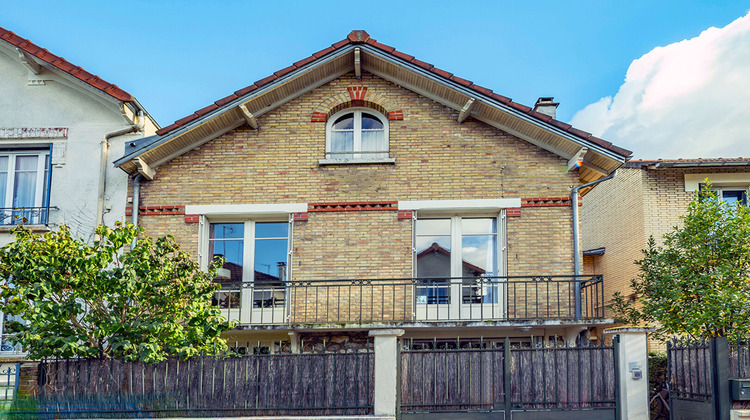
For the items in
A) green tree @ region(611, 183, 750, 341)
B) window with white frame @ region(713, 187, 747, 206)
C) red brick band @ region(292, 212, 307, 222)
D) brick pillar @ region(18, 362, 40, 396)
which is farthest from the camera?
window with white frame @ region(713, 187, 747, 206)

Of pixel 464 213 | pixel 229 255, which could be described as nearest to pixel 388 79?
pixel 464 213

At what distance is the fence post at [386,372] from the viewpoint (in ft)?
31.3

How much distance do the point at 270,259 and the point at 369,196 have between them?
220cm

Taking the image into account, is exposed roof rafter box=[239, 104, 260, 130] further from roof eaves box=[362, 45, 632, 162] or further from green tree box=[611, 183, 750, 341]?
green tree box=[611, 183, 750, 341]

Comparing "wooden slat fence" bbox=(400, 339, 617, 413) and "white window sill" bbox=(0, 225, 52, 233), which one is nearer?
"wooden slat fence" bbox=(400, 339, 617, 413)

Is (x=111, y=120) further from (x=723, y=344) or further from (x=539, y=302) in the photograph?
(x=723, y=344)

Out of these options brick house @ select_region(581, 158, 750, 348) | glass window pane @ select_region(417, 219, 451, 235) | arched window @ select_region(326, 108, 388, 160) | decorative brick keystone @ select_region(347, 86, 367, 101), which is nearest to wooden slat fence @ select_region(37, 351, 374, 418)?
glass window pane @ select_region(417, 219, 451, 235)

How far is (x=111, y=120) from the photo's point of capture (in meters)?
13.9

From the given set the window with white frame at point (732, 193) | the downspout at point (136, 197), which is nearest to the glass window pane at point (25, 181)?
the downspout at point (136, 197)

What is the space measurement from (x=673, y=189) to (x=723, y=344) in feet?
26.2

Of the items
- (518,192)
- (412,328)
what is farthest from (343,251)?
(518,192)

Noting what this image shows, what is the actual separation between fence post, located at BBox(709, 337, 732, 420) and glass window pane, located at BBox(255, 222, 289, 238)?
7.58 meters

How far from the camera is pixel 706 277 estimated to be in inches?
516

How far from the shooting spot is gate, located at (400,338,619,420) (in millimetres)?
9789
